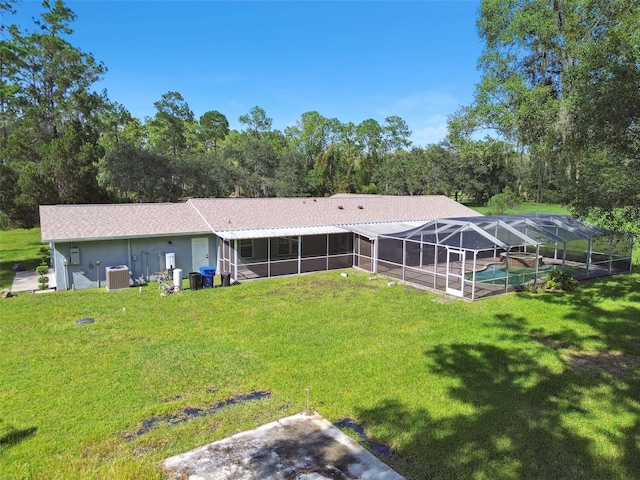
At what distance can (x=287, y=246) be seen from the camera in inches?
805

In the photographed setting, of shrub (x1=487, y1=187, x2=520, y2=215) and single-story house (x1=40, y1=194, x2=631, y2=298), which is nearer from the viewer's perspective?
single-story house (x1=40, y1=194, x2=631, y2=298)

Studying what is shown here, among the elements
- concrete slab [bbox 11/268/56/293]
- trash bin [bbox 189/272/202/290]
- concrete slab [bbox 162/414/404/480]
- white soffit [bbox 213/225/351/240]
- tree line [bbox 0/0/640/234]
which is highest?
tree line [bbox 0/0/640/234]

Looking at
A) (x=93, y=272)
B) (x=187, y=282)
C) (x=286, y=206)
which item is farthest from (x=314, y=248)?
(x=93, y=272)

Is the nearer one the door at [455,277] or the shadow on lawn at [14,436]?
the shadow on lawn at [14,436]

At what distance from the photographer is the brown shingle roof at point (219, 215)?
15820mm

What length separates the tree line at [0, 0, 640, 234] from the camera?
10.5 metres

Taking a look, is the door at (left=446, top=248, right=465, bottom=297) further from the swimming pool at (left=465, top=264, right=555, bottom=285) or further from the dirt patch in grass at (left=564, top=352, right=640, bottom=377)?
the dirt patch in grass at (left=564, top=352, right=640, bottom=377)

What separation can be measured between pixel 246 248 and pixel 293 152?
36036mm

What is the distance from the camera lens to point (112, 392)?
746cm

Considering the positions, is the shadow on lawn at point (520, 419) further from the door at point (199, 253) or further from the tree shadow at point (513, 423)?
the door at point (199, 253)

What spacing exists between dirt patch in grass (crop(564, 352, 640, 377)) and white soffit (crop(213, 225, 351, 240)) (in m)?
11.4

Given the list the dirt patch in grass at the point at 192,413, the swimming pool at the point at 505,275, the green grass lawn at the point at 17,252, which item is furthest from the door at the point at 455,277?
the green grass lawn at the point at 17,252

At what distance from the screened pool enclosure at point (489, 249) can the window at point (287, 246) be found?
4.39 m

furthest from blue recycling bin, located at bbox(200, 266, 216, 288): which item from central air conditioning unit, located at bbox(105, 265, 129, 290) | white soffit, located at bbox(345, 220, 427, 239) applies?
white soffit, located at bbox(345, 220, 427, 239)
